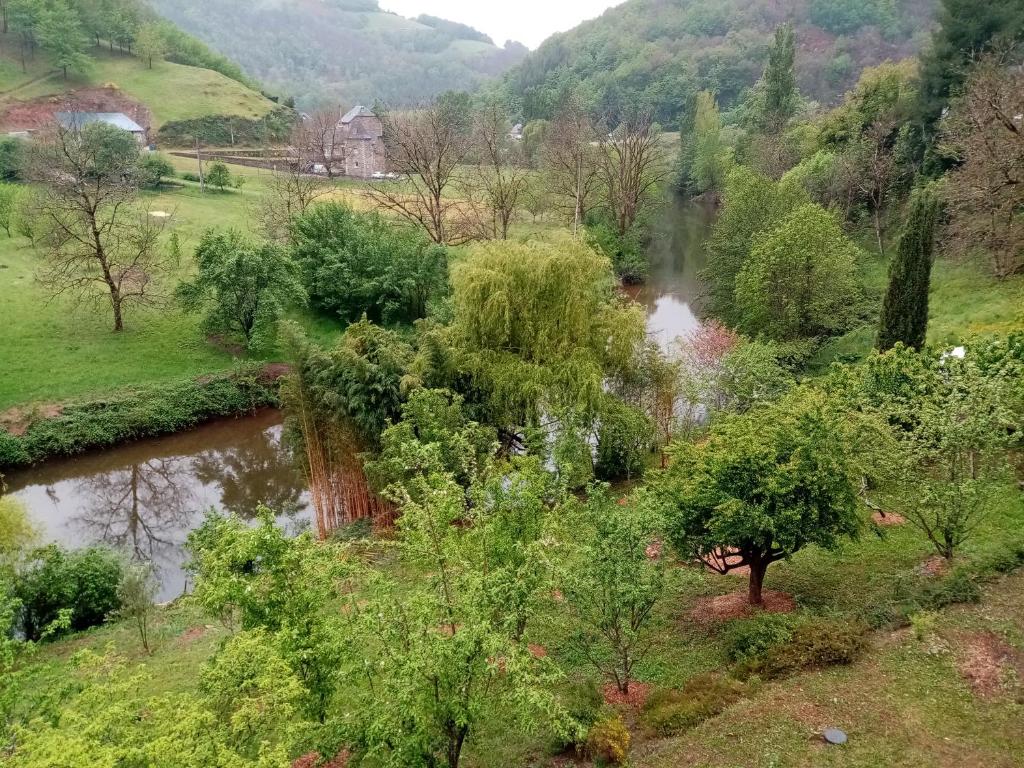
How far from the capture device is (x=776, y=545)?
36.2ft

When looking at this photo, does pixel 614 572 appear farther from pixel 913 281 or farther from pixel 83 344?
pixel 83 344

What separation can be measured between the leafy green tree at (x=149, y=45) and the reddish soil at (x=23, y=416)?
6803cm

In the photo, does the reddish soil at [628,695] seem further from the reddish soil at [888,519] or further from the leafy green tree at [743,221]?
the leafy green tree at [743,221]

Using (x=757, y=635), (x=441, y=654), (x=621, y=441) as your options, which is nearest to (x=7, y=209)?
(x=621, y=441)

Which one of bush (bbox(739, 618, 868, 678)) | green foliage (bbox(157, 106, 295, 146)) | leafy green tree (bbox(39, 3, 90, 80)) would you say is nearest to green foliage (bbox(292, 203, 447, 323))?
bush (bbox(739, 618, 868, 678))

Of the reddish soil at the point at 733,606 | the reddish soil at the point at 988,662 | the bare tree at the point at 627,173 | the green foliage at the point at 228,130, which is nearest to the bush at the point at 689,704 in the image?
the reddish soil at the point at 733,606

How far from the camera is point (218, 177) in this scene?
2099 inches

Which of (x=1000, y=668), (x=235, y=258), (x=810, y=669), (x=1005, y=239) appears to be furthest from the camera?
(x=235, y=258)

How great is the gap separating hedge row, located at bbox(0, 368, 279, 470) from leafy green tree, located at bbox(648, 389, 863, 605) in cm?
2217

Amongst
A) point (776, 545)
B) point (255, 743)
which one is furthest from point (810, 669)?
point (255, 743)

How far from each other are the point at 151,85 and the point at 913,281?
8058 cm

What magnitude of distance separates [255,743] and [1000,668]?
33.3 feet

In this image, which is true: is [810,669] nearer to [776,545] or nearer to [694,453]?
[776,545]

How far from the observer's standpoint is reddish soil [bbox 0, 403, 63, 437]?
24.5 meters
